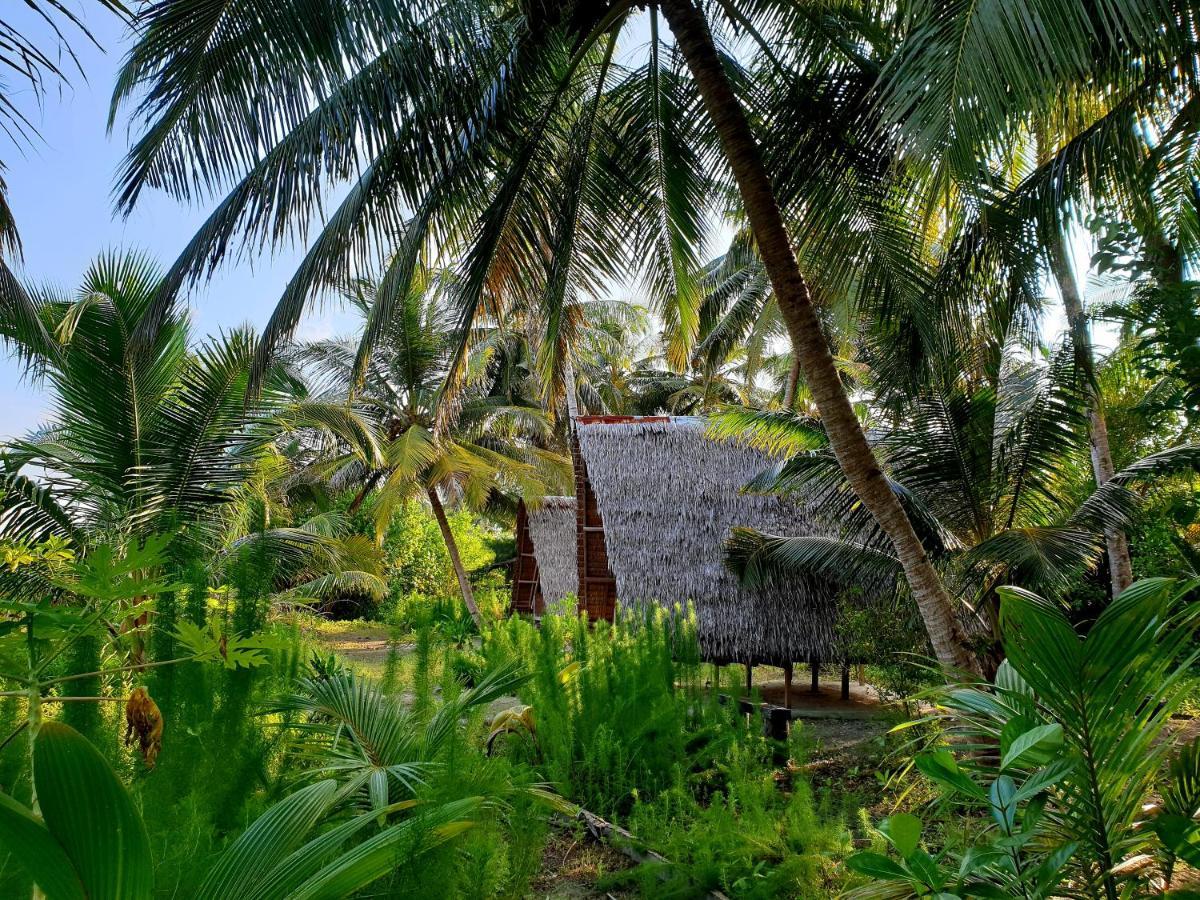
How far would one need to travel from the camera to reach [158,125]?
5023mm

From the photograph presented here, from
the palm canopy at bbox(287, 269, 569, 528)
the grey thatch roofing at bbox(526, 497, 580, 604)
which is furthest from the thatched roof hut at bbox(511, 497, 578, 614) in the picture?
the palm canopy at bbox(287, 269, 569, 528)

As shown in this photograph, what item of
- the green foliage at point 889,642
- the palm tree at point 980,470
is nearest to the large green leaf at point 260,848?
the palm tree at point 980,470

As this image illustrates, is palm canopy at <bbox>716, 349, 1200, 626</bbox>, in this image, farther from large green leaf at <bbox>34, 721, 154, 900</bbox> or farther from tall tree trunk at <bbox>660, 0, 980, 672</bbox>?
large green leaf at <bbox>34, 721, 154, 900</bbox>

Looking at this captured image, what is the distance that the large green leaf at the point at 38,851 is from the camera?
2.14 ft

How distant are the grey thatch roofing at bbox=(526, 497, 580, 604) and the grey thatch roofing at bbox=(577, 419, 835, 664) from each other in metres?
6.97

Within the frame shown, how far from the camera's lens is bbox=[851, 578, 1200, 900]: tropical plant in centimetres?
141

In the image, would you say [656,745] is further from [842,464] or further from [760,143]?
[760,143]

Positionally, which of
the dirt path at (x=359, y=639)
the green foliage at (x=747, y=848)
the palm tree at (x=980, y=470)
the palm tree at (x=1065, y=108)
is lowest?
the dirt path at (x=359, y=639)

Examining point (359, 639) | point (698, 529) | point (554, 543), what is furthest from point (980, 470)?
point (359, 639)

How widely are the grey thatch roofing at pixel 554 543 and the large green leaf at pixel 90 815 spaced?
15.8 meters

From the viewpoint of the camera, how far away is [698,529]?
29.8ft

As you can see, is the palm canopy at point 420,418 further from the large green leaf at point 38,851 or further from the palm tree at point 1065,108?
the large green leaf at point 38,851

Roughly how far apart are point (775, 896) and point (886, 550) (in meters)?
3.58

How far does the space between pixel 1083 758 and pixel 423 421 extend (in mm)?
15283
